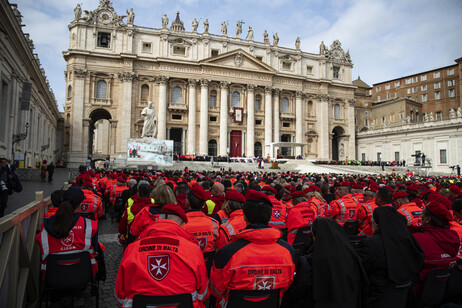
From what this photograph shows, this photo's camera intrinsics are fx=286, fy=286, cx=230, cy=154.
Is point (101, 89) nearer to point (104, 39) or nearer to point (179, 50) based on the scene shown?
point (104, 39)

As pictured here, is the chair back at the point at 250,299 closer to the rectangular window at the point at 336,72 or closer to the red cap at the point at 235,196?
the red cap at the point at 235,196

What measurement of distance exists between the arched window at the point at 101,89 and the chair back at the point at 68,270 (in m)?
42.9

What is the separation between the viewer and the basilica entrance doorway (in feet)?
147

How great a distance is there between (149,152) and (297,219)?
76.3ft

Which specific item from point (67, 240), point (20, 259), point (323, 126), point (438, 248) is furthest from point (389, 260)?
point (323, 126)

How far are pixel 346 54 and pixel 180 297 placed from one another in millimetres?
62468

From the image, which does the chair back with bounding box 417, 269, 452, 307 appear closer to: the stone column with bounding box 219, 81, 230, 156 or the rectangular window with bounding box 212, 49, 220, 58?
the stone column with bounding box 219, 81, 230, 156

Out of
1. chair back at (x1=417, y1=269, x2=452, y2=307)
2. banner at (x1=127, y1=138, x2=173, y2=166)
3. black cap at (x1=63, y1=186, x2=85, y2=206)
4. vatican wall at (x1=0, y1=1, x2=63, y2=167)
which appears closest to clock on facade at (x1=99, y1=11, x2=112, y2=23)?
vatican wall at (x1=0, y1=1, x2=63, y2=167)

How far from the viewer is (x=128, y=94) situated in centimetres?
4144

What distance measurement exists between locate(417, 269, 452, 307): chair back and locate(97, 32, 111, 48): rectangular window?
155ft

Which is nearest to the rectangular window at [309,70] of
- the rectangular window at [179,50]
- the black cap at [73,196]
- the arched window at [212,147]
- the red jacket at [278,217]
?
the arched window at [212,147]

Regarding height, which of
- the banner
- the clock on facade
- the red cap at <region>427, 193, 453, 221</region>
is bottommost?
the red cap at <region>427, 193, 453, 221</region>

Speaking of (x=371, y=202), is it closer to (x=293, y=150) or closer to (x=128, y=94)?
(x=128, y=94)

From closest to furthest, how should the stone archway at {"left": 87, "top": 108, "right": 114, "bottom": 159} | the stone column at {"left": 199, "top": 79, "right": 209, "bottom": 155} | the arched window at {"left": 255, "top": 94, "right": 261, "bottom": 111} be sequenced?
the stone archway at {"left": 87, "top": 108, "right": 114, "bottom": 159} → the stone column at {"left": 199, "top": 79, "right": 209, "bottom": 155} → the arched window at {"left": 255, "top": 94, "right": 261, "bottom": 111}
